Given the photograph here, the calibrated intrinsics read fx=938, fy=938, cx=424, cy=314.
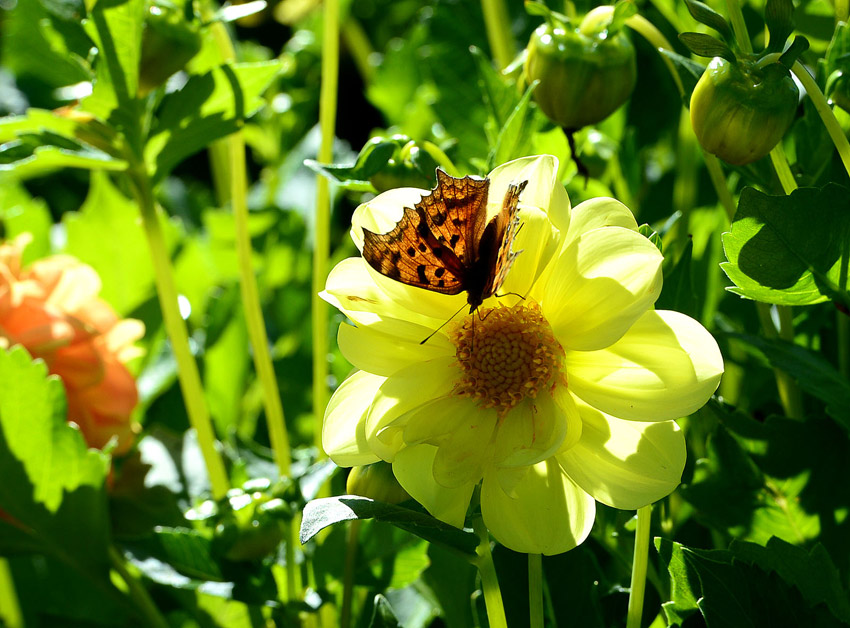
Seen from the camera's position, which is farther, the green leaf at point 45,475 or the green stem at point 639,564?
the green leaf at point 45,475

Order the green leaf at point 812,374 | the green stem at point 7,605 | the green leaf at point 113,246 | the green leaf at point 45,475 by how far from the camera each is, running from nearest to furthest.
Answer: the green leaf at point 812,374 < the green leaf at point 45,475 < the green stem at point 7,605 < the green leaf at point 113,246

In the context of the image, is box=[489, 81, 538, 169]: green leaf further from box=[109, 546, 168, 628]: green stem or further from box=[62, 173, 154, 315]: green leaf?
box=[62, 173, 154, 315]: green leaf

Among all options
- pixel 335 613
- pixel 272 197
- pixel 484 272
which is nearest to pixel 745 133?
pixel 484 272

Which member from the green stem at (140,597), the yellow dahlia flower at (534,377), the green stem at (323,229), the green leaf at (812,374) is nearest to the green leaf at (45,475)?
the green stem at (140,597)

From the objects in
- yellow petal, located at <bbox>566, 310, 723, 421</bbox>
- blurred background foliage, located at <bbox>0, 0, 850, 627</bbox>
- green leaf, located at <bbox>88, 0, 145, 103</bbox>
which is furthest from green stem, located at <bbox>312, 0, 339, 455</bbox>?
yellow petal, located at <bbox>566, 310, 723, 421</bbox>

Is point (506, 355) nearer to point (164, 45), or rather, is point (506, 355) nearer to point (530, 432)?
point (530, 432)

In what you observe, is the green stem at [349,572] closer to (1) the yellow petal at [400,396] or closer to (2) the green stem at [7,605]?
(1) the yellow petal at [400,396]
